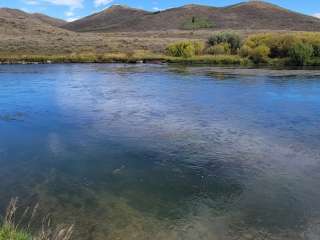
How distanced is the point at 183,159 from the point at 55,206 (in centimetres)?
401

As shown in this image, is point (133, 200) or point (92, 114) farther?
point (92, 114)

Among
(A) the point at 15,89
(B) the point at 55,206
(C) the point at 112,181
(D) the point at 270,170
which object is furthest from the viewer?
(A) the point at 15,89

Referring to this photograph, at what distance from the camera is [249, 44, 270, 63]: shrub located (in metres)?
45.0

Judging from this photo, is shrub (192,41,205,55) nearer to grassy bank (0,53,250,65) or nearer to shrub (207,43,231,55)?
shrub (207,43,231,55)

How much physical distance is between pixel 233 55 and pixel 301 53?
7765 mm

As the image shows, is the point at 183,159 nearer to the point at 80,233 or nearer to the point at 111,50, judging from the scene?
the point at 80,233

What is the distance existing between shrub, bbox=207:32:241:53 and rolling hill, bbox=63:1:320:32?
164 ft

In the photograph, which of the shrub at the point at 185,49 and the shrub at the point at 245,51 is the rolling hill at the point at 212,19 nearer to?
the shrub at the point at 185,49

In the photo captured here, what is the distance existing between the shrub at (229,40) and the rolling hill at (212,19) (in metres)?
50.0

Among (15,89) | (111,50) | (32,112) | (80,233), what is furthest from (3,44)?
(80,233)

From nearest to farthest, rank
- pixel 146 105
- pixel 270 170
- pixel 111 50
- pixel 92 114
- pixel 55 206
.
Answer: pixel 55 206 → pixel 270 170 → pixel 92 114 → pixel 146 105 → pixel 111 50

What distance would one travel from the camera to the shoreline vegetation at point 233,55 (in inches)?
1699

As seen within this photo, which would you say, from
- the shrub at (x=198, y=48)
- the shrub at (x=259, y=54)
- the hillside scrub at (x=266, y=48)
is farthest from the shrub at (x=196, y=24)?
the shrub at (x=259, y=54)

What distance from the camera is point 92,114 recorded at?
18.1m
